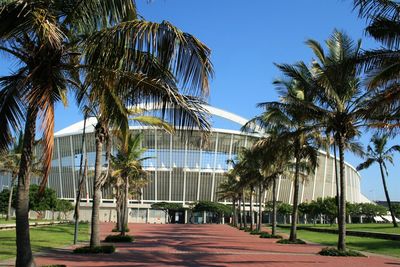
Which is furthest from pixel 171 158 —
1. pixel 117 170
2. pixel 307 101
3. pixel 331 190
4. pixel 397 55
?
pixel 397 55

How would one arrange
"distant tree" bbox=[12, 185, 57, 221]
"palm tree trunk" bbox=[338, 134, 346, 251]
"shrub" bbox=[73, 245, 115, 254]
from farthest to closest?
"distant tree" bbox=[12, 185, 57, 221], "palm tree trunk" bbox=[338, 134, 346, 251], "shrub" bbox=[73, 245, 115, 254]

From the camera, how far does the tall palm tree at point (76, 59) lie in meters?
9.20

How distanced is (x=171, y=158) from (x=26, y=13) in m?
88.8

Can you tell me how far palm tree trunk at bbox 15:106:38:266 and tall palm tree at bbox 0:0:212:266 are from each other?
A: 0.8 inches

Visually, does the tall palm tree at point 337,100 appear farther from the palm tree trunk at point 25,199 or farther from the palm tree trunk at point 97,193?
the palm tree trunk at point 25,199

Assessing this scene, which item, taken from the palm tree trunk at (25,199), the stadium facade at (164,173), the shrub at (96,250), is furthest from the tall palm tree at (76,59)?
the stadium facade at (164,173)

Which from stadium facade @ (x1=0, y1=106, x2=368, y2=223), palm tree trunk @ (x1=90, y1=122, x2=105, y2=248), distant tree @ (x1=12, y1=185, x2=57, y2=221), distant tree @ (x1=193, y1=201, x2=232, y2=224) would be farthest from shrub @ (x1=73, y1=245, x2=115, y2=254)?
distant tree @ (x1=193, y1=201, x2=232, y2=224)

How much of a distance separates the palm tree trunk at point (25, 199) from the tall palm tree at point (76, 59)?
0.02 meters

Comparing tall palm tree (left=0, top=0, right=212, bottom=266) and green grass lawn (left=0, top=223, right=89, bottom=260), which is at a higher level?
tall palm tree (left=0, top=0, right=212, bottom=266)

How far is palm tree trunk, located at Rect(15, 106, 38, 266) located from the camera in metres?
9.94

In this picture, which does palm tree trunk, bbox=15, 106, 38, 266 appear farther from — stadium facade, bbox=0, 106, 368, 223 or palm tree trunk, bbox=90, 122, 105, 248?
stadium facade, bbox=0, 106, 368, 223

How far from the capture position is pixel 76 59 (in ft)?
36.7

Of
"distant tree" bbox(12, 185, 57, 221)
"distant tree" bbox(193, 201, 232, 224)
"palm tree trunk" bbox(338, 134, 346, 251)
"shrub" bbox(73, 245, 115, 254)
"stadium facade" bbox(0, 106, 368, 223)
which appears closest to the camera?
"shrub" bbox(73, 245, 115, 254)

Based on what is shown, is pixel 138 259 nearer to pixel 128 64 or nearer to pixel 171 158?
pixel 128 64
